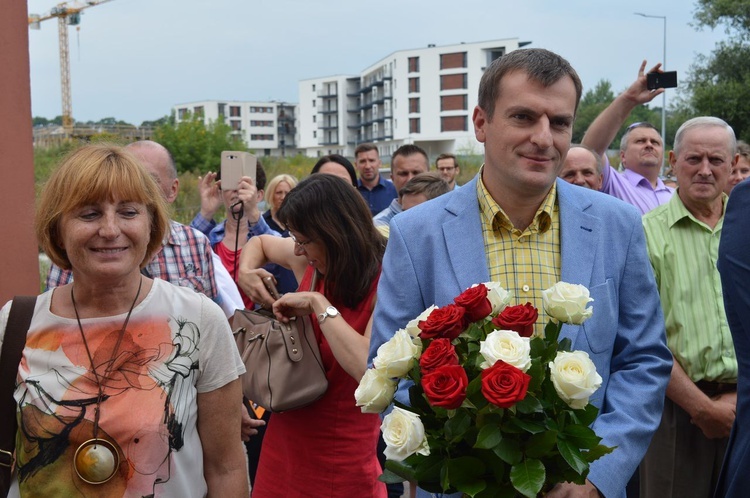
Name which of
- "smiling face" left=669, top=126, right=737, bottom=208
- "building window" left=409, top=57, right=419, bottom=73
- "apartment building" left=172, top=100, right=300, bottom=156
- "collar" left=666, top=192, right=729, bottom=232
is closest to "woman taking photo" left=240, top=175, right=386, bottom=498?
"collar" left=666, top=192, right=729, bottom=232

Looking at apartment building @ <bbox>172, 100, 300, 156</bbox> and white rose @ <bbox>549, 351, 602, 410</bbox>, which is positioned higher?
apartment building @ <bbox>172, 100, 300, 156</bbox>

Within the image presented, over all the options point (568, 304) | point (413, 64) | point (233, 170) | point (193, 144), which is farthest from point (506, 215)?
point (413, 64)

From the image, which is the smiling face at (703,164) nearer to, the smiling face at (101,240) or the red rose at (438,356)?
the red rose at (438,356)

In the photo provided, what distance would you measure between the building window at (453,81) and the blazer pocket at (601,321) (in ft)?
325

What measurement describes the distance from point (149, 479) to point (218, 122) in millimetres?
55077

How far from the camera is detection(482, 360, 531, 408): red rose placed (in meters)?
1.74

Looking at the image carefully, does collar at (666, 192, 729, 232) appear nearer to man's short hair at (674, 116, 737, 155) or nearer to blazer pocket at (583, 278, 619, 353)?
man's short hair at (674, 116, 737, 155)

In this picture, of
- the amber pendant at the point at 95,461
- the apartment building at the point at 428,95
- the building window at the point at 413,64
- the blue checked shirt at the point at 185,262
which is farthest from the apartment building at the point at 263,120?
Answer: the amber pendant at the point at 95,461

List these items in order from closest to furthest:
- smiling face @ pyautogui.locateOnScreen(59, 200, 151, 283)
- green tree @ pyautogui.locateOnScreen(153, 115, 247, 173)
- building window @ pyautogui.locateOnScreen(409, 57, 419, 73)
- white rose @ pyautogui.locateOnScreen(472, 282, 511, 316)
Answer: white rose @ pyautogui.locateOnScreen(472, 282, 511, 316) → smiling face @ pyautogui.locateOnScreen(59, 200, 151, 283) → green tree @ pyautogui.locateOnScreen(153, 115, 247, 173) → building window @ pyautogui.locateOnScreen(409, 57, 419, 73)

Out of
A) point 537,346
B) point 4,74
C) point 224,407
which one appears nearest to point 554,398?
point 537,346

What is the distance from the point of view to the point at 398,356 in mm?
2004

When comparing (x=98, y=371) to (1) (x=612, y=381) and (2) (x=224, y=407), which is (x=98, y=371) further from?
(1) (x=612, y=381)

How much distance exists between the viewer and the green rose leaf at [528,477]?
1801mm

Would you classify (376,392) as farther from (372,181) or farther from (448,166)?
(448,166)
